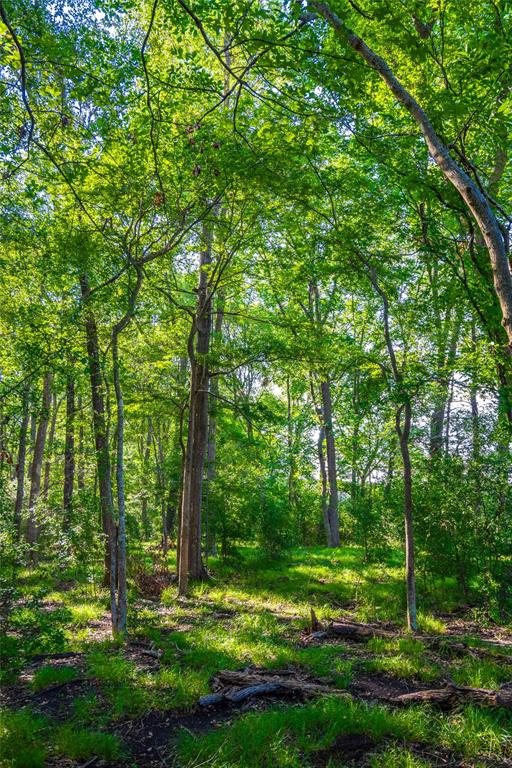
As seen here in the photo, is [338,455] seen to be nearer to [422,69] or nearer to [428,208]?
[428,208]

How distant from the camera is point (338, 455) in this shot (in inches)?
995

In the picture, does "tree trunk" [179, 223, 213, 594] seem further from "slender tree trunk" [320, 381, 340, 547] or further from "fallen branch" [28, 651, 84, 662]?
"slender tree trunk" [320, 381, 340, 547]

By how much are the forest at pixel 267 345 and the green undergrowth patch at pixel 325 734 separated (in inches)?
0.9

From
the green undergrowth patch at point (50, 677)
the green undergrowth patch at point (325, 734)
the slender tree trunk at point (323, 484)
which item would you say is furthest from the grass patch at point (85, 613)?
the slender tree trunk at point (323, 484)

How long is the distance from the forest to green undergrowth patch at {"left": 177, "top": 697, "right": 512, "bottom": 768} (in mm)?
24

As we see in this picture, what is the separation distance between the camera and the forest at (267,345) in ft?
13.0

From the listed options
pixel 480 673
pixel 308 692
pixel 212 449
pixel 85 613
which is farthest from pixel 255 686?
pixel 212 449

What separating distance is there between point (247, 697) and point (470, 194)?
4937 mm

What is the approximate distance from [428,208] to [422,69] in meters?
1.90

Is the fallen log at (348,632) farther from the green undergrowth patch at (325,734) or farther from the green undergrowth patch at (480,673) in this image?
the green undergrowth patch at (325,734)

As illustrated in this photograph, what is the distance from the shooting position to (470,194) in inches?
123

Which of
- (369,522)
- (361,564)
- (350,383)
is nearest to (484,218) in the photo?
(369,522)

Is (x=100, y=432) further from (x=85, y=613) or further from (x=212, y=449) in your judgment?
(x=212, y=449)

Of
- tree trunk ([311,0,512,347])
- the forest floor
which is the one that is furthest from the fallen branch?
tree trunk ([311,0,512,347])
